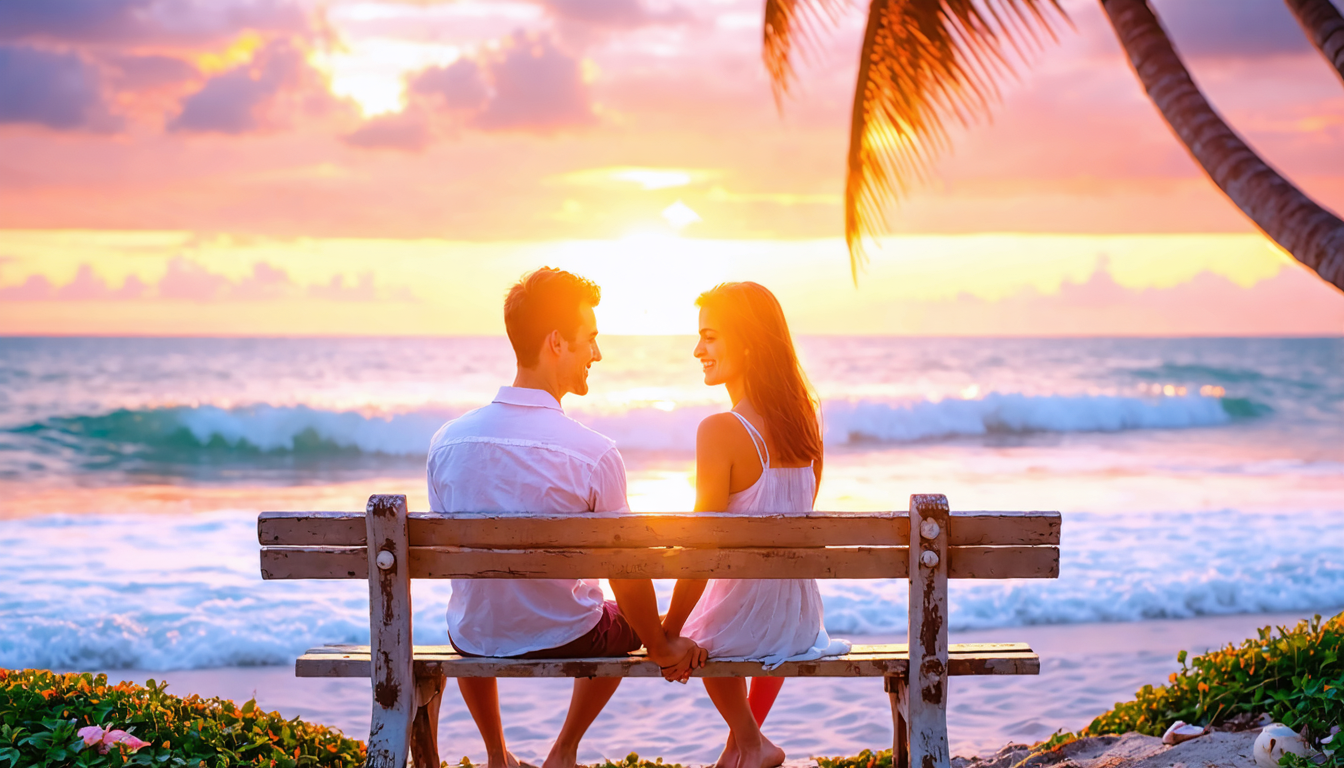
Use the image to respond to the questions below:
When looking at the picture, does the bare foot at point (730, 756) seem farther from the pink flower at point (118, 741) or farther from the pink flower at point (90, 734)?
the pink flower at point (90, 734)

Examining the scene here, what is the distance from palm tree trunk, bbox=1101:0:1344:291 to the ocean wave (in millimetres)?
15766

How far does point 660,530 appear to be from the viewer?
3107 mm

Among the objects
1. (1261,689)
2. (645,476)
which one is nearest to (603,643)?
(1261,689)

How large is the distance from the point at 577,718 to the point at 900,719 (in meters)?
1.18

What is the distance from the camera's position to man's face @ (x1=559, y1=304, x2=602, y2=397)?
3.41 metres

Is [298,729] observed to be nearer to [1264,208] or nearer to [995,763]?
[995,763]

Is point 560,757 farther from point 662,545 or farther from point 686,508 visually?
point 686,508

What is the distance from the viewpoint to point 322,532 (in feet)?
10.5

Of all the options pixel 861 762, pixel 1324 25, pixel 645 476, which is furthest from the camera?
pixel 645 476

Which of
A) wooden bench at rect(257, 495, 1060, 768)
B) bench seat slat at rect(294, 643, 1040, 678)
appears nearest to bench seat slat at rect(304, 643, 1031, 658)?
bench seat slat at rect(294, 643, 1040, 678)

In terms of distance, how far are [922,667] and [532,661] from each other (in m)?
1.24

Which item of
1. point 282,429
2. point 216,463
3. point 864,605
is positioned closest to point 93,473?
point 216,463

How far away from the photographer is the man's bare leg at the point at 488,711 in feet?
11.9

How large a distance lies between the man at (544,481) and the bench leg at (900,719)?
692 millimetres
